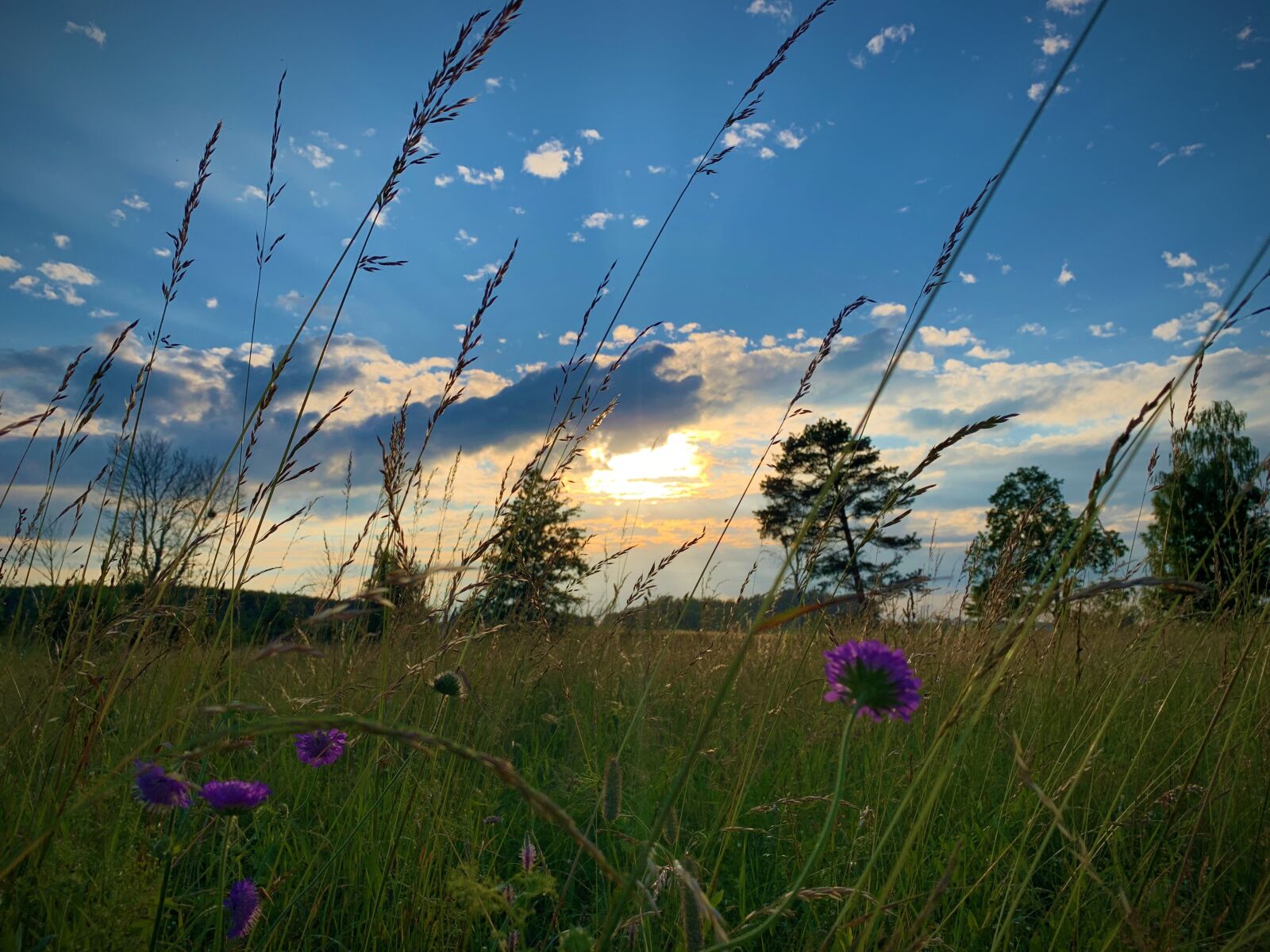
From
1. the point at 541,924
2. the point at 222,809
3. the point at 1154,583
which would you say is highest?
the point at 1154,583

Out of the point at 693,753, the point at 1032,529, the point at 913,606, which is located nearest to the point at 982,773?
the point at 913,606

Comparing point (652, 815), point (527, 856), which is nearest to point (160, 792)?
point (527, 856)

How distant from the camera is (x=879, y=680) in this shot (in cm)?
110

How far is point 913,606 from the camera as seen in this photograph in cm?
295

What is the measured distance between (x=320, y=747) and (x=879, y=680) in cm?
126

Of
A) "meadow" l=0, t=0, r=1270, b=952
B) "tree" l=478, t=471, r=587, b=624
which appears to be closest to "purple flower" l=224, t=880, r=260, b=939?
"meadow" l=0, t=0, r=1270, b=952

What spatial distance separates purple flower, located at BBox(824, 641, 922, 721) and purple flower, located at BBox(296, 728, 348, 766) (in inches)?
43.3

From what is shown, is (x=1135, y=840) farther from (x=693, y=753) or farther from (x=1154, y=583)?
(x=693, y=753)

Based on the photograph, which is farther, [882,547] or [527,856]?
[882,547]

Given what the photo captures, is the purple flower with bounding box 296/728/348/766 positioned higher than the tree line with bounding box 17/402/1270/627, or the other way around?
the tree line with bounding box 17/402/1270/627

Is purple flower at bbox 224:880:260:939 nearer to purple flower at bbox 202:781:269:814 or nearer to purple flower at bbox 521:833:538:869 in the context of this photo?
purple flower at bbox 202:781:269:814

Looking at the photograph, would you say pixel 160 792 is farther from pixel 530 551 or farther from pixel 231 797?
pixel 530 551

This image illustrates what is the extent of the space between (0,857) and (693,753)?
1306mm

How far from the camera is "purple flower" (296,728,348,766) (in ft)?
5.21
